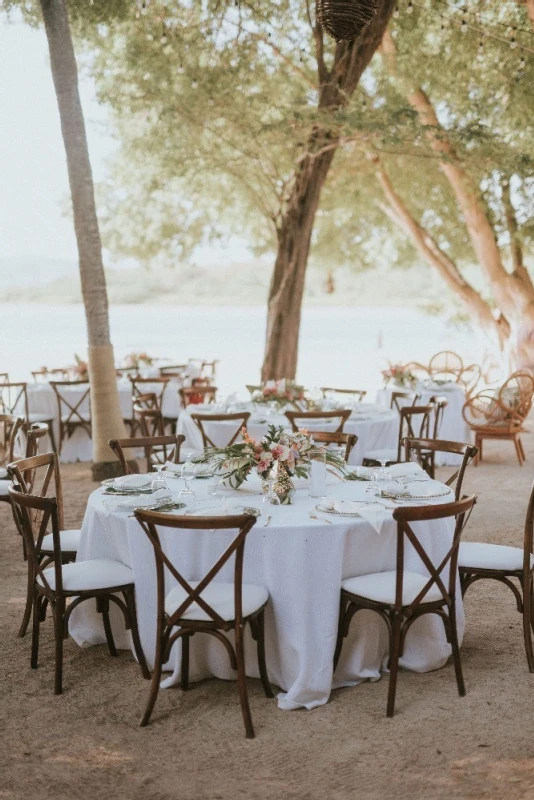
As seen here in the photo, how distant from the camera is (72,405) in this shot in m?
9.75

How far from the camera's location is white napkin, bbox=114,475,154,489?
439cm

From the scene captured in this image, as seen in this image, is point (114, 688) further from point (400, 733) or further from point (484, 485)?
point (484, 485)

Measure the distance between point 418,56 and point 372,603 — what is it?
10.5 m

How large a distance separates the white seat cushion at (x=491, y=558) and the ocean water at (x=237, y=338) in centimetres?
1278

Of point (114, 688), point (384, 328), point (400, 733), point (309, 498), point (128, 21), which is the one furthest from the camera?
point (384, 328)

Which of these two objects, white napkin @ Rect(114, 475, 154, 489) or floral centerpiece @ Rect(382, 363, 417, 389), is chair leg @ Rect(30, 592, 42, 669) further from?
floral centerpiece @ Rect(382, 363, 417, 389)

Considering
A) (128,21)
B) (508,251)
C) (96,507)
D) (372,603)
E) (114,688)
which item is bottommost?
(114,688)

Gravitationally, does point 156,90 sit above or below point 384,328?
above

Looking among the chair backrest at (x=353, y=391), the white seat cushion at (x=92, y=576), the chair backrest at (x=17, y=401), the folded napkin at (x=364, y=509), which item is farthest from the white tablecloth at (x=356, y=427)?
the white seat cushion at (x=92, y=576)

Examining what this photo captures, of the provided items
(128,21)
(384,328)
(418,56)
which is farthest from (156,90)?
(384,328)

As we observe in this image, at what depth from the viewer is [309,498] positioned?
4227 millimetres

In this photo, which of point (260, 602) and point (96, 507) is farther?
point (96, 507)

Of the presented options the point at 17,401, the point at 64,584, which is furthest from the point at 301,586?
the point at 17,401

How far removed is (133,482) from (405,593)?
1.58 metres
